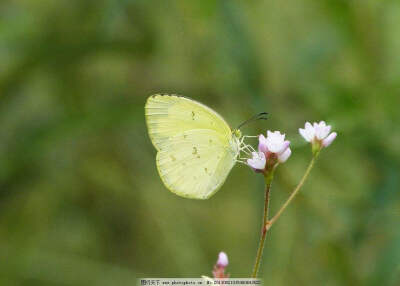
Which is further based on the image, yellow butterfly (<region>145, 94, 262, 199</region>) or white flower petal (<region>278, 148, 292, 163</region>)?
yellow butterfly (<region>145, 94, 262, 199</region>)

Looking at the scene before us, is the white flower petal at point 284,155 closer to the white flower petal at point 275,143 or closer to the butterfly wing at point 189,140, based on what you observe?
the white flower petal at point 275,143

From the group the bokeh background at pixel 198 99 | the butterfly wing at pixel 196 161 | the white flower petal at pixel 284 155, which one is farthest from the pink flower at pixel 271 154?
the bokeh background at pixel 198 99

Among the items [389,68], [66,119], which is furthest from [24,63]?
[389,68]

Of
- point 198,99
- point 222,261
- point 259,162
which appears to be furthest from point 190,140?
point 198,99

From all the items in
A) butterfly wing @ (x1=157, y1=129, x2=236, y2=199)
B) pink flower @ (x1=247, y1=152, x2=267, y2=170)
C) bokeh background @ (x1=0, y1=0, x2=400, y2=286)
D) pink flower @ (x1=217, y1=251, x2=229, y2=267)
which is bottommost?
pink flower @ (x1=217, y1=251, x2=229, y2=267)

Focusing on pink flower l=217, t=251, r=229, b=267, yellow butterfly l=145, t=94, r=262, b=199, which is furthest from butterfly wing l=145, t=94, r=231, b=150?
pink flower l=217, t=251, r=229, b=267

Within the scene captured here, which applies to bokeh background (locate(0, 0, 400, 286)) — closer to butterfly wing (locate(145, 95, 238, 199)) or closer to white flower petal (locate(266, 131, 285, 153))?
butterfly wing (locate(145, 95, 238, 199))

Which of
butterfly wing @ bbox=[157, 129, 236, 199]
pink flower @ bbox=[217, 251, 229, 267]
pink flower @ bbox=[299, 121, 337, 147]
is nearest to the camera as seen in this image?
pink flower @ bbox=[217, 251, 229, 267]

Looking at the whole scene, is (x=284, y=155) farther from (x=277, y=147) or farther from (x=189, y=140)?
(x=189, y=140)

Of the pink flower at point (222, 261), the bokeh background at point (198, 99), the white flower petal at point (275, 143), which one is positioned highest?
the bokeh background at point (198, 99)
